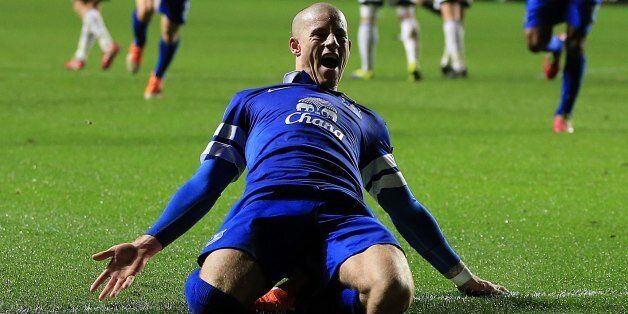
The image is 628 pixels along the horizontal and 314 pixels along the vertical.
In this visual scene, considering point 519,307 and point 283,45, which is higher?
point 519,307

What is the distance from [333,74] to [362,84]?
31.5 feet

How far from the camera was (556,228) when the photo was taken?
6.52 m

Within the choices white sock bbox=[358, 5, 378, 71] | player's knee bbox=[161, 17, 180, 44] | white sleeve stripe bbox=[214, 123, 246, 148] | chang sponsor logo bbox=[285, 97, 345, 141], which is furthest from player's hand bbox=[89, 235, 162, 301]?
white sock bbox=[358, 5, 378, 71]

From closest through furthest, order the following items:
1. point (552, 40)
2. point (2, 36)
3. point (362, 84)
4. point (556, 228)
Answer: point (556, 228) → point (552, 40) → point (362, 84) → point (2, 36)

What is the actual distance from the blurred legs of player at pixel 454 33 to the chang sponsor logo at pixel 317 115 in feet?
35.6

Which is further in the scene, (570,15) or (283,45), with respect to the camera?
(283,45)

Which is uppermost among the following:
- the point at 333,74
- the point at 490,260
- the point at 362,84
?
the point at 333,74

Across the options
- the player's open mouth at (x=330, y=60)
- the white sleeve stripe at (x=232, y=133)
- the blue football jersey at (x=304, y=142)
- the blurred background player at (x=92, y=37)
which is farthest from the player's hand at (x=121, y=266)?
the blurred background player at (x=92, y=37)

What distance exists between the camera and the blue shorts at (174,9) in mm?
11906

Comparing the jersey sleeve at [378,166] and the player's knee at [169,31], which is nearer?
the jersey sleeve at [378,166]

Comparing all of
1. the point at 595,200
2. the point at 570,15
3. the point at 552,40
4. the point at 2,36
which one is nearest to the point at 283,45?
the point at 2,36

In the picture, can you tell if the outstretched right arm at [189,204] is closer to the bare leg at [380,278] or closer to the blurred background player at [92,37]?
the bare leg at [380,278]

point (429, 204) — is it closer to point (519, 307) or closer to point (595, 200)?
point (595, 200)

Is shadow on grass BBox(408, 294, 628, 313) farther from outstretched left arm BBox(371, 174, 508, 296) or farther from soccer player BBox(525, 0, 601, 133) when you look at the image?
soccer player BBox(525, 0, 601, 133)
